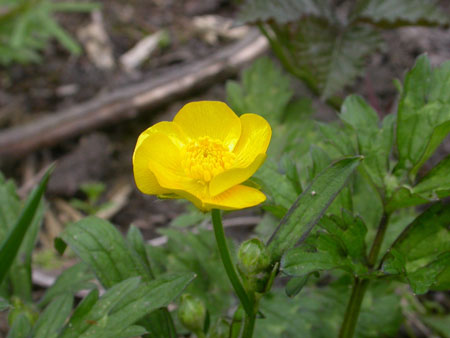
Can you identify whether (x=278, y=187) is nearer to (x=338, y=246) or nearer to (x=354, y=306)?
(x=338, y=246)

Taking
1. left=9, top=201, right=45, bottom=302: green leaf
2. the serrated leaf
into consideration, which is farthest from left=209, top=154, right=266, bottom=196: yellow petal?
the serrated leaf

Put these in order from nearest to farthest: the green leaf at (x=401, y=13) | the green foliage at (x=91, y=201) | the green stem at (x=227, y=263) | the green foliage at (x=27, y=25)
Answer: the green stem at (x=227, y=263)
the green leaf at (x=401, y=13)
the green foliage at (x=91, y=201)
the green foliage at (x=27, y=25)

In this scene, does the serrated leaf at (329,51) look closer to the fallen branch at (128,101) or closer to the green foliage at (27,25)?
the fallen branch at (128,101)

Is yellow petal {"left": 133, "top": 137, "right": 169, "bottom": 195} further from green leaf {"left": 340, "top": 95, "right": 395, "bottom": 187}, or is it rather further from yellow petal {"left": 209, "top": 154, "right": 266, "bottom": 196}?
green leaf {"left": 340, "top": 95, "right": 395, "bottom": 187}

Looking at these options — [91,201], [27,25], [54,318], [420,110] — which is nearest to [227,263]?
[54,318]

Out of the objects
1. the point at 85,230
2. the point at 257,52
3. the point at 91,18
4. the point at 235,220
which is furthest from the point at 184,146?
the point at 91,18

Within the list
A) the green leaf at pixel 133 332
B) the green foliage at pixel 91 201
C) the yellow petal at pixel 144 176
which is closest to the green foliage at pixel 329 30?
the green foliage at pixel 91 201
